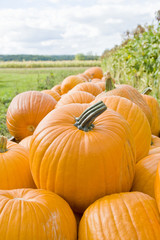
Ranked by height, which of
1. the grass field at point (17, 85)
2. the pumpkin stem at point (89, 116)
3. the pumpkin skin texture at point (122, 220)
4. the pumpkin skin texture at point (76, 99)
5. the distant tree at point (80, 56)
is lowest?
the grass field at point (17, 85)

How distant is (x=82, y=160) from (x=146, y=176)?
15.6 inches

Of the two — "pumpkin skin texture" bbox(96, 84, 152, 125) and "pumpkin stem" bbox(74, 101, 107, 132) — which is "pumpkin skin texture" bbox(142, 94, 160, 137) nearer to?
"pumpkin skin texture" bbox(96, 84, 152, 125)

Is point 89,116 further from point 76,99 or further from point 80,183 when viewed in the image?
point 76,99

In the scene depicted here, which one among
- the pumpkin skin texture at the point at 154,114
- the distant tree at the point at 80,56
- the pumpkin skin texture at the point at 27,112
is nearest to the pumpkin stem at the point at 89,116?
the pumpkin skin texture at the point at 27,112

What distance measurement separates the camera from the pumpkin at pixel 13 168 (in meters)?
1.33

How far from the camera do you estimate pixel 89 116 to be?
3.77ft

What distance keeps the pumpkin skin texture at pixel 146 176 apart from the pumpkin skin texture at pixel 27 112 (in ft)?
4.32

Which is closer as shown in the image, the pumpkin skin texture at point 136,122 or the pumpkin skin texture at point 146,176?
the pumpkin skin texture at point 146,176

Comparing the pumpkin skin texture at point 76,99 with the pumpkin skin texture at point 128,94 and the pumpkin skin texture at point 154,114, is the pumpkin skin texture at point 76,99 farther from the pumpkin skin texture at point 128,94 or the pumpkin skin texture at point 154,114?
the pumpkin skin texture at point 154,114

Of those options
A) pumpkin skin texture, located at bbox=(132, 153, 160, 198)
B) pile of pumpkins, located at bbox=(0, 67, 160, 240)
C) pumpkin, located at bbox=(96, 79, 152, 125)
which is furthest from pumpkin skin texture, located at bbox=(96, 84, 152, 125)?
pumpkin skin texture, located at bbox=(132, 153, 160, 198)

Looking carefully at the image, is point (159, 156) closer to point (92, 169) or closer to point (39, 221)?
point (92, 169)

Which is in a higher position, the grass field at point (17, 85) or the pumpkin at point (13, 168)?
the pumpkin at point (13, 168)

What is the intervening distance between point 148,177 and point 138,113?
497 millimetres

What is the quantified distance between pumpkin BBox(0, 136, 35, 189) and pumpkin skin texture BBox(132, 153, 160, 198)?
2.01ft
